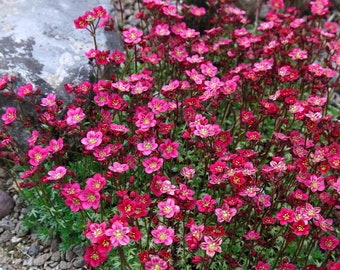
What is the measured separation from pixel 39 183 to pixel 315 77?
251 cm

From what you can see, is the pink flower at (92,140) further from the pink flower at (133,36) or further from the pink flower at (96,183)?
the pink flower at (133,36)

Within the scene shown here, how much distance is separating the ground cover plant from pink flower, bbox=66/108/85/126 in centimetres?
1

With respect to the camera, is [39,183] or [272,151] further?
[272,151]

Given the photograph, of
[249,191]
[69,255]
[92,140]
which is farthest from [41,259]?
[249,191]

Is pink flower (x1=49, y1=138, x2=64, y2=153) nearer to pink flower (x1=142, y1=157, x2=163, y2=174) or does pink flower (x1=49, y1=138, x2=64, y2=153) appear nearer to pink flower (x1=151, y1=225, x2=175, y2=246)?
pink flower (x1=142, y1=157, x2=163, y2=174)

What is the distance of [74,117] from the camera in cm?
370

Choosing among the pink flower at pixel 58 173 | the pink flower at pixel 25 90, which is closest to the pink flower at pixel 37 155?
the pink flower at pixel 58 173

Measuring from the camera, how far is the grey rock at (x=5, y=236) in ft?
13.4

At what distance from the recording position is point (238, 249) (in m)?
3.84

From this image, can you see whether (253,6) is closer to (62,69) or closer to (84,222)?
(62,69)

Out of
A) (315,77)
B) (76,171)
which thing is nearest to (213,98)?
(315,77)

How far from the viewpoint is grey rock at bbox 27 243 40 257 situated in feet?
13.1

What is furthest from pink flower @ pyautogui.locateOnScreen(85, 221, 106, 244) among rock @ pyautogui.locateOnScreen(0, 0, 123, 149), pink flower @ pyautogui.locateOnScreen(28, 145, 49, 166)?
rock @ pyautogui.locateOnScreen(0, 0, 123, 149)

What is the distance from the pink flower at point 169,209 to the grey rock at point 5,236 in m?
1.66
